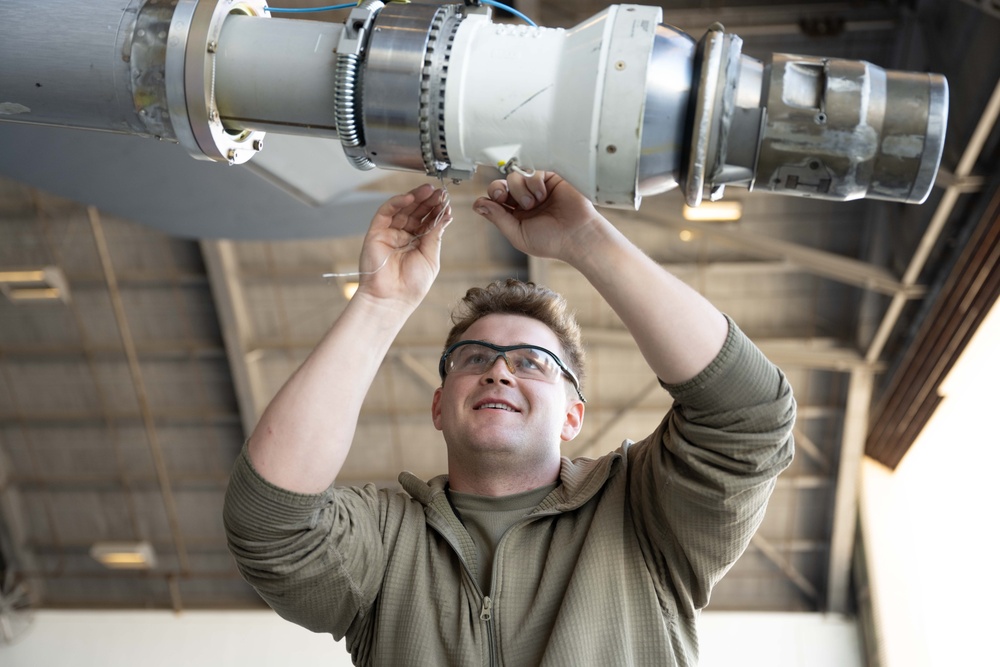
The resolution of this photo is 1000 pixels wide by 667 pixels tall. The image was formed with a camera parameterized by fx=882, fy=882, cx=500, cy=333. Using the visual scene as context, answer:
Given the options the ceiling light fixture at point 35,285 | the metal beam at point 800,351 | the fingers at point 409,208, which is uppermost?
the fingers at point 409,208

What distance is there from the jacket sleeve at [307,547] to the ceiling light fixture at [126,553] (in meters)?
13.8

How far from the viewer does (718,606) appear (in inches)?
581

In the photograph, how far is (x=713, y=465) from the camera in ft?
8.58

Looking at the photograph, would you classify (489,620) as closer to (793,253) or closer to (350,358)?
(350,358)

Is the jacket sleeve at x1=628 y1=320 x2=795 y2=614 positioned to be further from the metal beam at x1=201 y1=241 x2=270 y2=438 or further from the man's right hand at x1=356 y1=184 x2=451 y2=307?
the metal beam at x1=201 y1=241 x2=270 y2=438

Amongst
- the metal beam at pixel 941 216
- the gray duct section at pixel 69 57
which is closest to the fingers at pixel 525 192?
the gray duct section at pixel 69 57

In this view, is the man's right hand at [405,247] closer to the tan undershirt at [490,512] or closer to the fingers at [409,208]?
the fingers at [409,208]

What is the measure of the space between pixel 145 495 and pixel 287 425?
1393 centimetres

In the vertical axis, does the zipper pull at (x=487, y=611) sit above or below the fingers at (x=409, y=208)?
below

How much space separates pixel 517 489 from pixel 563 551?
0.29 m

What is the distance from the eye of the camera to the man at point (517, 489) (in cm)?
255

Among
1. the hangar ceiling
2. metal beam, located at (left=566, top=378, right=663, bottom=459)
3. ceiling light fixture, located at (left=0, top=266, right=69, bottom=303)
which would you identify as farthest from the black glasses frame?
ceiling light fixture, located at (left=0, top=266, right=69, bottom=303)

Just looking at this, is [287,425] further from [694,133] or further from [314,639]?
[314,639]

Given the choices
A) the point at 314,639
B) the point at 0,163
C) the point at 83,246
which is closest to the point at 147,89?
the point at 0,163
